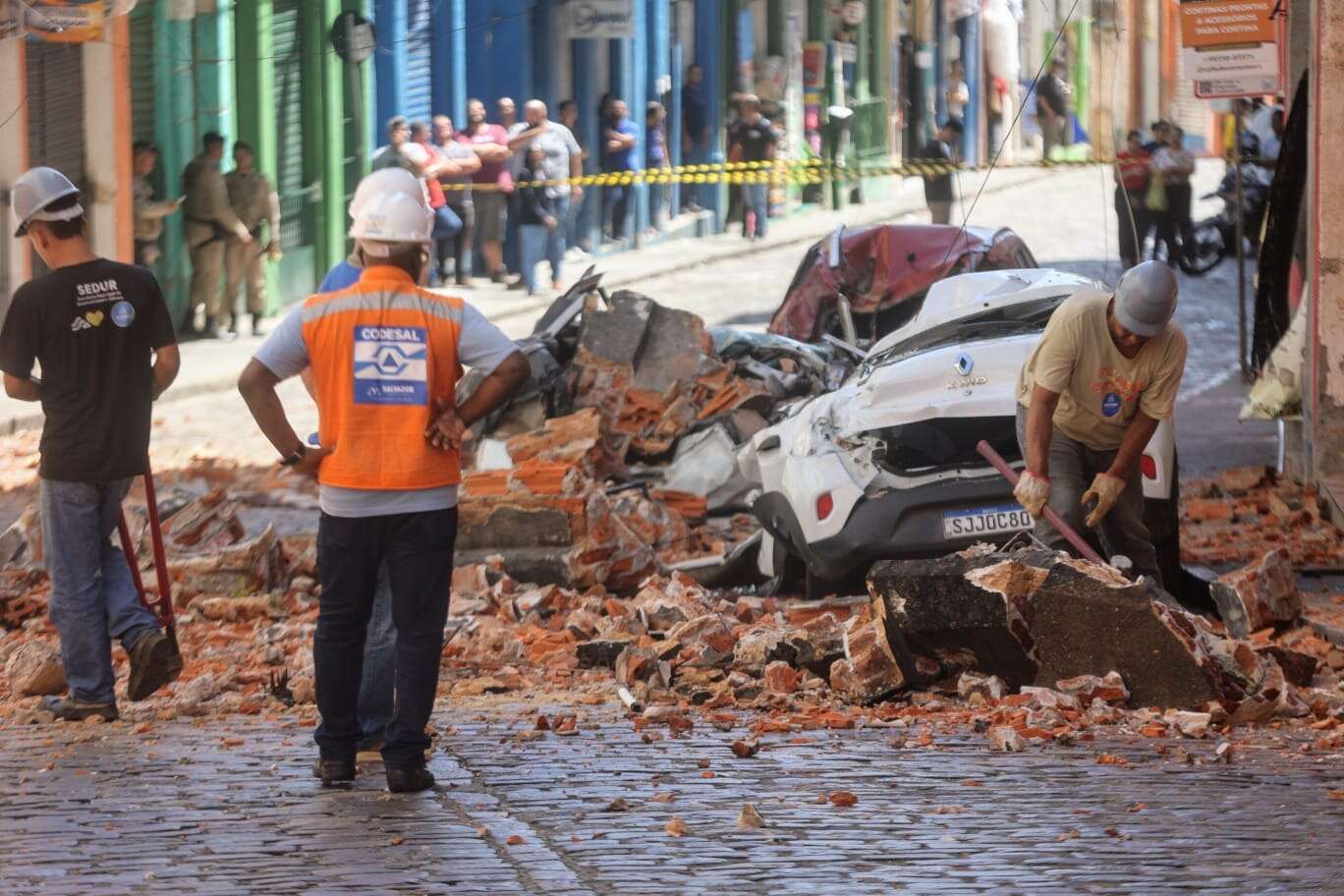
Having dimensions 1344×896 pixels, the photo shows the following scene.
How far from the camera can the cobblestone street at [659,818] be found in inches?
217

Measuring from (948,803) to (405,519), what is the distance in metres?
1.66

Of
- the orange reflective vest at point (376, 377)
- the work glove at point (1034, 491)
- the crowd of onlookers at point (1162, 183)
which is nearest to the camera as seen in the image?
the orange reflective vest at point (376, 377)

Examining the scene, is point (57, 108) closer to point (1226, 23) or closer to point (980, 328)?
point (1226, 23)

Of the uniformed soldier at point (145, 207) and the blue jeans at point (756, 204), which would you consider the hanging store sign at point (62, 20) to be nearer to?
the uniformed soldier at point (145, 207)

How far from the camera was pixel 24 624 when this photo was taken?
1010cm

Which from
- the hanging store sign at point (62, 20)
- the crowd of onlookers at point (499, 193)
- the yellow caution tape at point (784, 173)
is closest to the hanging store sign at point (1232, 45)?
the yellow caution tape at point (784, 173)

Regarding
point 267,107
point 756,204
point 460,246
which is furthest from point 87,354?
point 756,204

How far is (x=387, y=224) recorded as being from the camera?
6.26 metres

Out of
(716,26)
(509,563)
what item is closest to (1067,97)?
(716,26)

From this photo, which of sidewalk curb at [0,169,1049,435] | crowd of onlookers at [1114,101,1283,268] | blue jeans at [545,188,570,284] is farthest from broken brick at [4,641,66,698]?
blue jeans at [545,188,570,284]

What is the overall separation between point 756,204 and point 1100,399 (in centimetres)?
2508

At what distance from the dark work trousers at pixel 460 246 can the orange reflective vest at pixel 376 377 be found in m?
20.1

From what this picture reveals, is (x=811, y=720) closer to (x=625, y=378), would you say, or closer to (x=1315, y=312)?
(x=1315, y=312)

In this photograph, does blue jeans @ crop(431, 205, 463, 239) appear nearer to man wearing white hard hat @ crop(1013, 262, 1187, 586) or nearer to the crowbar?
man wearing white hard hat @ crop(1013, 262, 1187, 586)
